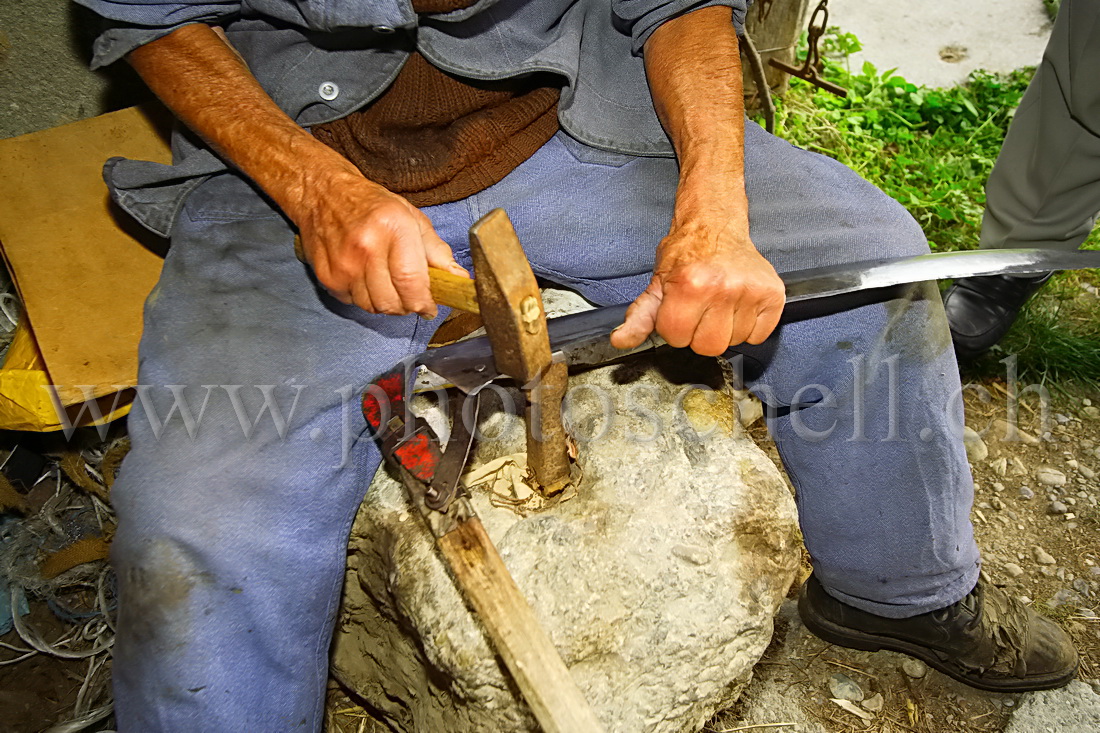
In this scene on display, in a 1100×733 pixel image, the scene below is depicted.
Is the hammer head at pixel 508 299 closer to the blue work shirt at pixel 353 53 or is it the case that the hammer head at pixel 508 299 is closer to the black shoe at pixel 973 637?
the blue work shirt at pixel 353 53

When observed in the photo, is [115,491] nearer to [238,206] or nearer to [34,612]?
[238,206]

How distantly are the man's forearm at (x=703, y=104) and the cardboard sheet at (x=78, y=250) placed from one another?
5.00 ft

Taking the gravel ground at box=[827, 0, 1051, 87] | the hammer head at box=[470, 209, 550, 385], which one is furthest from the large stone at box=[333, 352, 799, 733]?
the gravel ground at box=[827, 0, 1051, 87]

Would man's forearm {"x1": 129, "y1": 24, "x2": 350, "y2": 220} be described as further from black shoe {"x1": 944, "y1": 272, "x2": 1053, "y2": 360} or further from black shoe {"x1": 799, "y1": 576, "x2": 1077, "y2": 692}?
black shoe {"x1": 944, "y1": 272, "x2": 1053, "y2": 360}

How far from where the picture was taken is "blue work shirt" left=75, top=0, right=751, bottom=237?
1.71m

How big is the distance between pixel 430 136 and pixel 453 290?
651mm

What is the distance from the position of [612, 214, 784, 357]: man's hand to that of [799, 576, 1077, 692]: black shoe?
107 centimetres

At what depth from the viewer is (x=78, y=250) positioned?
2.19 metres

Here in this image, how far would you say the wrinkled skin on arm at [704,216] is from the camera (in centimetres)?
151

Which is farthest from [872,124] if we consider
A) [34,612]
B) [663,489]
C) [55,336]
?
[34,612]

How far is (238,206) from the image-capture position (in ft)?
6.02

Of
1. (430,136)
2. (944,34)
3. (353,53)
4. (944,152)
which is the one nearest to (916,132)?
(944,152)

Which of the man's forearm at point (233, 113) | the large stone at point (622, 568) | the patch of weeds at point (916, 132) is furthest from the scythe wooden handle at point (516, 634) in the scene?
the patch of weeds at point (916, 132)

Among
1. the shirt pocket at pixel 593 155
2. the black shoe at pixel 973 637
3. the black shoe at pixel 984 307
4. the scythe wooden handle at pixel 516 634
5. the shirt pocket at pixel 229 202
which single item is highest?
the shirt pocket at pixel 593 155
